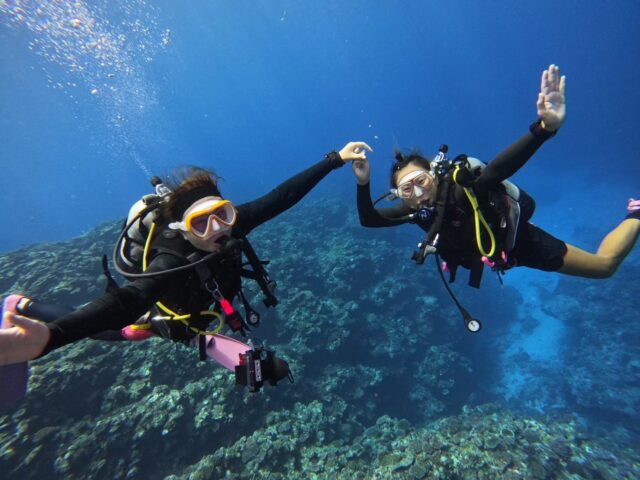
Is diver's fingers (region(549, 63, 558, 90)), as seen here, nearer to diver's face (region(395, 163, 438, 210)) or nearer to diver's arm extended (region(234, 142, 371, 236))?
diver's face (region(395, 163, 438, 210))

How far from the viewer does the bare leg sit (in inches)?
182

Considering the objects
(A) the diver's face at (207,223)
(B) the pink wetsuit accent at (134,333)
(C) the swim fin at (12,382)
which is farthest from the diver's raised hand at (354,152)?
(C) the swim fin at (12,382)

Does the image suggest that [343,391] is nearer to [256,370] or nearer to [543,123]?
[256,370]

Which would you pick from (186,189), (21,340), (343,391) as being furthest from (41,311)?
(343,391)

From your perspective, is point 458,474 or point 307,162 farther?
point 307,162

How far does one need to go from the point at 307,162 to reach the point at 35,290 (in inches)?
3024

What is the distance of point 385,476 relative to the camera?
7422 mm

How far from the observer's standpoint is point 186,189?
3584 mm

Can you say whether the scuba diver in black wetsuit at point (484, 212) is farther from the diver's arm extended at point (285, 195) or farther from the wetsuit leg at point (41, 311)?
the wetsuit leg at point (41, 311)

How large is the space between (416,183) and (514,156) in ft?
3.97

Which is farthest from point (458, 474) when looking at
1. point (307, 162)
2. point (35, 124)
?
point (35, 124)

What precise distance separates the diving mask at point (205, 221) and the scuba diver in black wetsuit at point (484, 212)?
6.91 feet

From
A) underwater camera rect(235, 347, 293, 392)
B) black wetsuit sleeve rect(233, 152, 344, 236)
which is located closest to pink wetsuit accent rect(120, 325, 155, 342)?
underwater camera rect(235, 347, 293, 392)

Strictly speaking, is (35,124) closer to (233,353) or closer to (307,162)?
(307,162)
